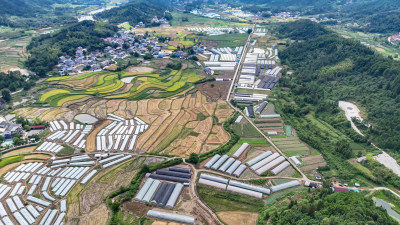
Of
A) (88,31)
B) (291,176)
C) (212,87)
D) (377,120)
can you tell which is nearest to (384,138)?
(377,120)

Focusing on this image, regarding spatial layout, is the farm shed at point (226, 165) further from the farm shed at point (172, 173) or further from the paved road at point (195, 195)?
the farm shed at point (172, 173)

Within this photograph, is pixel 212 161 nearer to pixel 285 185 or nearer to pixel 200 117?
pixel 285 185

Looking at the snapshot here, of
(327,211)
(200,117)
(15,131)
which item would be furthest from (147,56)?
(327,211)

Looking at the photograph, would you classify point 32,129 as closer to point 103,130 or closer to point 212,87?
point 103,130

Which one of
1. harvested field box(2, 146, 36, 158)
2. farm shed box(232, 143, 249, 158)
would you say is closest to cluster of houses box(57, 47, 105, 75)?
harvested field box(2, 146, 36, 158)

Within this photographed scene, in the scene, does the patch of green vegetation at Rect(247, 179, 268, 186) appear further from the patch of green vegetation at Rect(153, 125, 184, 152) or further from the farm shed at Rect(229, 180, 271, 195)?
the patch of green vegetation at Rect(153, 125, 184, 152)

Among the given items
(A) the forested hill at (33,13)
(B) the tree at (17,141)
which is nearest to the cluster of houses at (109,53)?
(B) the tree at (17,141)
